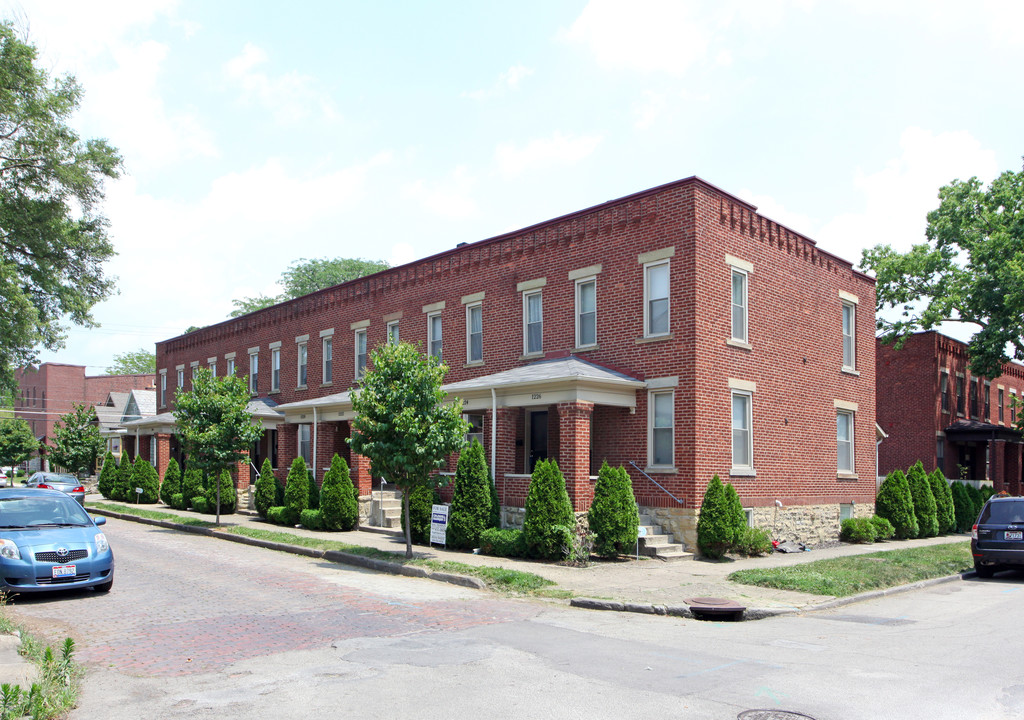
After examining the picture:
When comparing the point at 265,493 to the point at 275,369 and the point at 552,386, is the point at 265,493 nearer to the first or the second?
the point at 275,369

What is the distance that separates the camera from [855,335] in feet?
82.2

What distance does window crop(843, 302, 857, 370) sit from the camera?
2478cm

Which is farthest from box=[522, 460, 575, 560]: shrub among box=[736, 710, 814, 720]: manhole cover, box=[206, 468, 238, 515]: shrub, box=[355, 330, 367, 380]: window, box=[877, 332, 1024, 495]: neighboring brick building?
box=[877, 332, 1024, 495]: neighboring brick building

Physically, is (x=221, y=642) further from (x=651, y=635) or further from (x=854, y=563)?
(x=854, y=563)

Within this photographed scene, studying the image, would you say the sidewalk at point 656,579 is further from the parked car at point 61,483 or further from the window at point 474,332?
the parked car at point 61,483

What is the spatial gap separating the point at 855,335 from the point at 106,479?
32.4 meters

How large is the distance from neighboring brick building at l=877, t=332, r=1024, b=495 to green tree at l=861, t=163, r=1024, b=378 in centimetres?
113

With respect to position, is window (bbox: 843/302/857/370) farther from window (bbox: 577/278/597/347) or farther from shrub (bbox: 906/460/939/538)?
window (bbox: 577/278/597/347)

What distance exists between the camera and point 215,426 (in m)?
23.1

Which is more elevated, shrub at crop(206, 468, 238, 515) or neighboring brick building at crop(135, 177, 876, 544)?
neighboring brick building at crop(135, 177, 876, 544)

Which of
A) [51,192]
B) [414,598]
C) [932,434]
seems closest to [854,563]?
[414,598]

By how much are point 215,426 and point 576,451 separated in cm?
1096

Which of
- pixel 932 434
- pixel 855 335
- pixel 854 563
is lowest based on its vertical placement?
pixel 854 563

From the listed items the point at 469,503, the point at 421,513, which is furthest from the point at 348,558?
the point at 469,503
